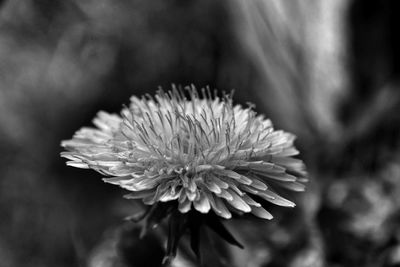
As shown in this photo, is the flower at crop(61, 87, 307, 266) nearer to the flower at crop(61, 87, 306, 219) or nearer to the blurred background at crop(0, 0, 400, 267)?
the flower at crop(61, 87, 306, 219)

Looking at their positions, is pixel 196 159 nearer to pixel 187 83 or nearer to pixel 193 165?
pixel 193 165

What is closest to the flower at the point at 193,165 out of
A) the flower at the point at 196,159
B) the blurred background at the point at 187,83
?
the flower at the point at 196,159

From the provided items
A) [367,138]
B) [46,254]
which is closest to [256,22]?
[367,138]

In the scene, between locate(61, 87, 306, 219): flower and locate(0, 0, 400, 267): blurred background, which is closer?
locate(61, 87, 306, 219): flower

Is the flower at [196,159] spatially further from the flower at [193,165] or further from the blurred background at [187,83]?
the blurred background at [187,83]

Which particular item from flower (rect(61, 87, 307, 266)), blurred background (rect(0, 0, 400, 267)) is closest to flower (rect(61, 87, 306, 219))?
flower (rect(61, 87, 307, 266))

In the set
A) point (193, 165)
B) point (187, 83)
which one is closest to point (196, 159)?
point (193, 165)
